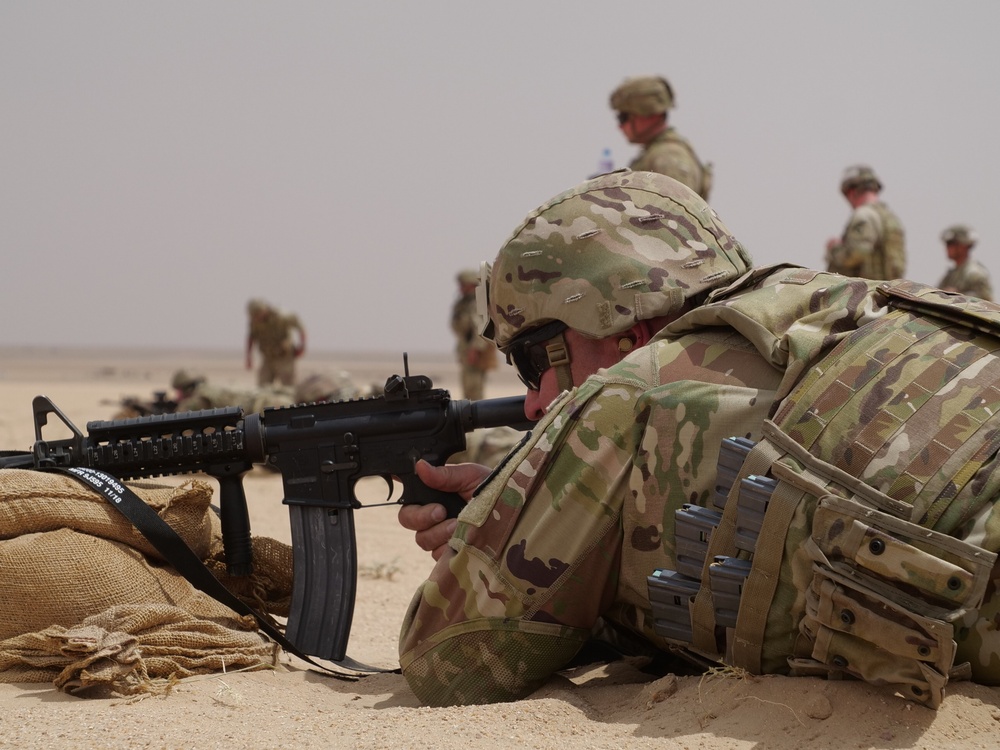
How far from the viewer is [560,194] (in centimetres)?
328

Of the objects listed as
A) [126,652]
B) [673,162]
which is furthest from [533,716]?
[673,162]

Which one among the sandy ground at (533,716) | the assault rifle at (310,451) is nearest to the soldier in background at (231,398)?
the assault rifle at (310,451)

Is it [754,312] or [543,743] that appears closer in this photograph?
[543,743]

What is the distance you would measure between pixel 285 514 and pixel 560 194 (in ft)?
16.5

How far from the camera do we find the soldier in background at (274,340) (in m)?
15.6

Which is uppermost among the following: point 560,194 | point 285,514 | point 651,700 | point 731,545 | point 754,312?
point 560,194

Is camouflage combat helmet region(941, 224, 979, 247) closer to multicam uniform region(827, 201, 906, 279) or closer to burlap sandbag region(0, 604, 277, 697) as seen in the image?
multicam uniform region(827, 201, 906, 279)

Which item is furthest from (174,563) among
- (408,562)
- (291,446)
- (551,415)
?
(408,562)

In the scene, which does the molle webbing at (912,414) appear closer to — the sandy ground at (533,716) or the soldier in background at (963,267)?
the sandy ground at (533,716)

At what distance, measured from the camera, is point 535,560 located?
106 inches

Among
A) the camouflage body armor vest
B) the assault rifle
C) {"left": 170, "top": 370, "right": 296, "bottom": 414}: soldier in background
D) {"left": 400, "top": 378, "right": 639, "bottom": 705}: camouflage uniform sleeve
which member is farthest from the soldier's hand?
{"left": 170, "top": 370, "right": 296, "bottom": 414}: soldier in background

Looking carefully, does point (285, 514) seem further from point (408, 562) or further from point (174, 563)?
point (174, 563)

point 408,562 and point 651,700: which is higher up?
point 651,700

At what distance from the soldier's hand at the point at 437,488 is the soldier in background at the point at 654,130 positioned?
4.64 meters
